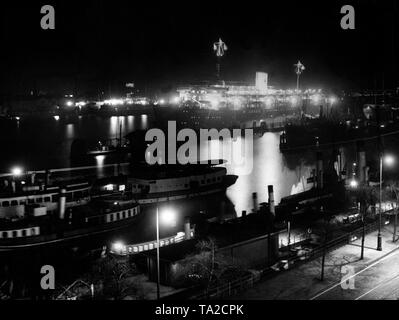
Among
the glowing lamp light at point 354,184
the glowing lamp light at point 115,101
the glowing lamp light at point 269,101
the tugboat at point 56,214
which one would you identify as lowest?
the tugboat at point 56,214

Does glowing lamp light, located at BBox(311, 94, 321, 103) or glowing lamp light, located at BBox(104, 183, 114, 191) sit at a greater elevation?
glowing lamp light, located at BBox(311, 94, 321, 103)

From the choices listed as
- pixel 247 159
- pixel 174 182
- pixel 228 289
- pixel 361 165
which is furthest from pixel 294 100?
pixel 228 289

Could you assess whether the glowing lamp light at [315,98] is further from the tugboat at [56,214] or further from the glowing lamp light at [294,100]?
the tugboat at [56,214]

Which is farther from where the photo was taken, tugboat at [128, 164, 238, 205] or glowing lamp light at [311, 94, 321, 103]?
glowing lamp light at [311, 94, 321, 103]

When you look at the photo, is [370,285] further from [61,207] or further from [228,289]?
[61,207]

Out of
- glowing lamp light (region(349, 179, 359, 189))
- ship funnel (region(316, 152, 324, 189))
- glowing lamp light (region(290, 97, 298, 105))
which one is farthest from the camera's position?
glowing lamp light (region(290, 97, 298, 105))

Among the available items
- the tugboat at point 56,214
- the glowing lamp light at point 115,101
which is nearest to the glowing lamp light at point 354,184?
the tugboat at point 56,214

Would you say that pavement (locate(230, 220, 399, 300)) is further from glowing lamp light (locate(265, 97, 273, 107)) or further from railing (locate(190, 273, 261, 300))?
glowing lamp light (locate(265, 97, 273, 107))

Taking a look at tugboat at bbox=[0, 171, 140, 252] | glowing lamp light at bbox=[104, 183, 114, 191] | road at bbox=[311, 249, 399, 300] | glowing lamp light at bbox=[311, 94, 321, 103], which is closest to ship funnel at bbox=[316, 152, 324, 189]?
tugboat at bbox=[0, 171, 140, 252]
